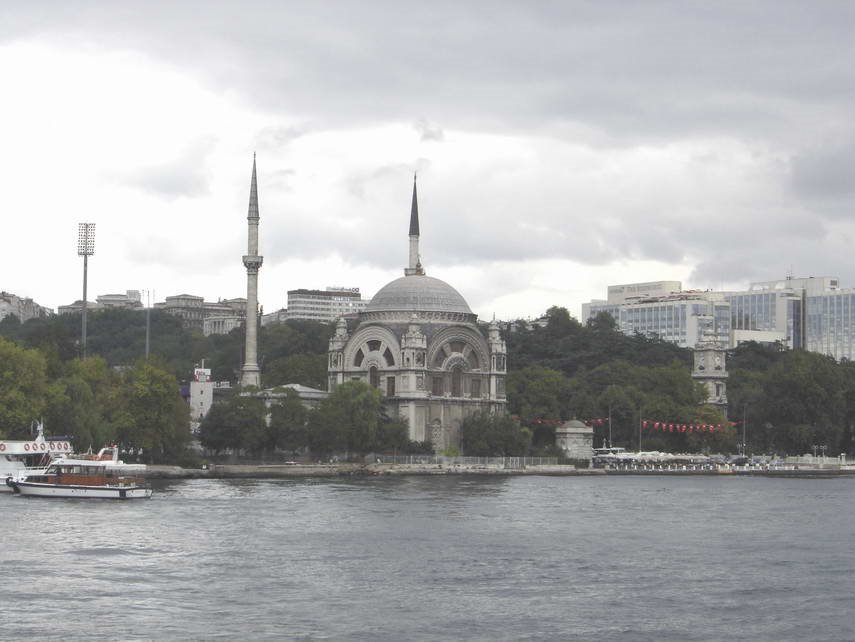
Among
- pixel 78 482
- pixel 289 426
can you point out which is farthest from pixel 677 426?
pixel 78 482

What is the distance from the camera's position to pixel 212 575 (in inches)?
1747

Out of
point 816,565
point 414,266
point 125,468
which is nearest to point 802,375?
point 414,266

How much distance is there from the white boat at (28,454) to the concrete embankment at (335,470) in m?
15.0

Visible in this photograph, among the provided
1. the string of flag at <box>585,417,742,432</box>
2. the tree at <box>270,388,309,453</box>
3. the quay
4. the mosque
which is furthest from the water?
the string of flag at <box>585,417,742,432</box>

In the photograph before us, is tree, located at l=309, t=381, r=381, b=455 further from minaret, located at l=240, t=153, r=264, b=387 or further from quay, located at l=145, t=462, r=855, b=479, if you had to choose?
minaret, located at l=240, t=153, r=264, b=387

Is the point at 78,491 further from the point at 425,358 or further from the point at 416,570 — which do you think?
the point at 425,358

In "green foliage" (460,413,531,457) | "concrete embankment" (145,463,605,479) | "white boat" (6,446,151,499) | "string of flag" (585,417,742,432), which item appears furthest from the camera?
"string of flag" (585,417,742,432)

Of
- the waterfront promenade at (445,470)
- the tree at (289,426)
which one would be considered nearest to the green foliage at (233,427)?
the tree at (289,426)

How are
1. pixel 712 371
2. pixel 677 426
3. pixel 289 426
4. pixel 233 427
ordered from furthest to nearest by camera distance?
pixel 712 371 < pixel 677 426 < pixel 289 426 < pixel 233 427

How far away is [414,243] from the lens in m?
128

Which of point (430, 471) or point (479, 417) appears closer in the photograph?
point (430, 471)

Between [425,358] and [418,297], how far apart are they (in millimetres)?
4786

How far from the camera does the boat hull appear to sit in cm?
6850

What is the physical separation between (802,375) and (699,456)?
36.5 ft
